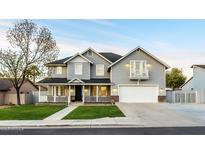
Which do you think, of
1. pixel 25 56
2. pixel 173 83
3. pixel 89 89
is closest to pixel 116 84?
pixel 89 89

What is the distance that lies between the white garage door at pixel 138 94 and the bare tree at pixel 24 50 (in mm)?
9096

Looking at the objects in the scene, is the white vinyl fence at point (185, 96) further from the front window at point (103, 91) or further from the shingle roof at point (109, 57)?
the shingle roof at point (109, 57)

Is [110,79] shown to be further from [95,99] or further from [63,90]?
[63,90]

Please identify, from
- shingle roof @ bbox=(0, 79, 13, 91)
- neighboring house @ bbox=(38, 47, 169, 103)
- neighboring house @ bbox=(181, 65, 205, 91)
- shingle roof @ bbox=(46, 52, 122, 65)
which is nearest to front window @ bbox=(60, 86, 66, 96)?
neighboring house @ bbox=(38, 47, 169, 103)

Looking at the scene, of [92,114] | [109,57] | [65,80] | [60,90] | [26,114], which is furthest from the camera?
[109,57]

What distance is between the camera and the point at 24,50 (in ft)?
126

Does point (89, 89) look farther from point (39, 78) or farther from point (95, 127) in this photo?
point (95, 127)

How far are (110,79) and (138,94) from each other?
12.3 ft

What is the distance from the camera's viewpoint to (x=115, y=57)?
43.0 metres

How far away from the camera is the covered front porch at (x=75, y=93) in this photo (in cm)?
3869

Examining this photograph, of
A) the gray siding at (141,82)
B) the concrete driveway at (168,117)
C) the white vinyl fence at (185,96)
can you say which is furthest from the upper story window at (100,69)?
the concrete driveway at (168,117)

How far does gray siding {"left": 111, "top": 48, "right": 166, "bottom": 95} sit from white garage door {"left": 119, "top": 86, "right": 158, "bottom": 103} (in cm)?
68

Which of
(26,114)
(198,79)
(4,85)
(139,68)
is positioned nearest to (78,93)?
(139,68)

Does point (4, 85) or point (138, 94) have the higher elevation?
point (4, 85)
